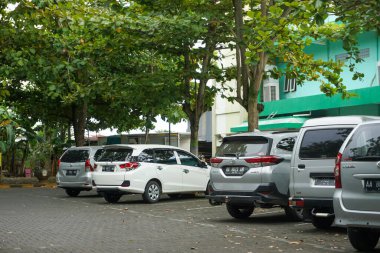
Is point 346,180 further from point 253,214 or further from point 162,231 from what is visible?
point 253,214

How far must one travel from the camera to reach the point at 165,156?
19.5 meters

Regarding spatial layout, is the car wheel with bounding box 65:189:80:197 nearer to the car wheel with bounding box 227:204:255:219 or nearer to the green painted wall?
the car wheel with bounding box 227:204:255:219

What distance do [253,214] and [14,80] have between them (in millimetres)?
19440

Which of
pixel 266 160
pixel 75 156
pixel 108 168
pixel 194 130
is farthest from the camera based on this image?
pixel 194 130

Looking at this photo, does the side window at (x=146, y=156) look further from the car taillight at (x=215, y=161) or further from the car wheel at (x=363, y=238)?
the car wheel at (x=363, y=238)

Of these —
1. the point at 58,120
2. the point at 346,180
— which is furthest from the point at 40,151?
the point at 346,180

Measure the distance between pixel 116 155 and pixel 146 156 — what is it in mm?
893

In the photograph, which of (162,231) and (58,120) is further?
(58,120)

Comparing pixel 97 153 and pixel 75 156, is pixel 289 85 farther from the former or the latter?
pixel 97 153

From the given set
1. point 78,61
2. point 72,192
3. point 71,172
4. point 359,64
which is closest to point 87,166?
point 71,172

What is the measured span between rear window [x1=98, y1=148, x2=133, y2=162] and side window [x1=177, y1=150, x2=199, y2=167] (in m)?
1.77

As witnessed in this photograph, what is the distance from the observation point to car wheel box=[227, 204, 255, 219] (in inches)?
567

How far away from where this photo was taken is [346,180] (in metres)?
8.83

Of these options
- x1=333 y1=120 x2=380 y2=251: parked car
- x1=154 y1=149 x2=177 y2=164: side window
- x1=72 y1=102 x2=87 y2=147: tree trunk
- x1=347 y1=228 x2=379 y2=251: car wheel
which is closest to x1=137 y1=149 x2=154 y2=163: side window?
x1=154 y1=149 x2=177 y2=164: side window
